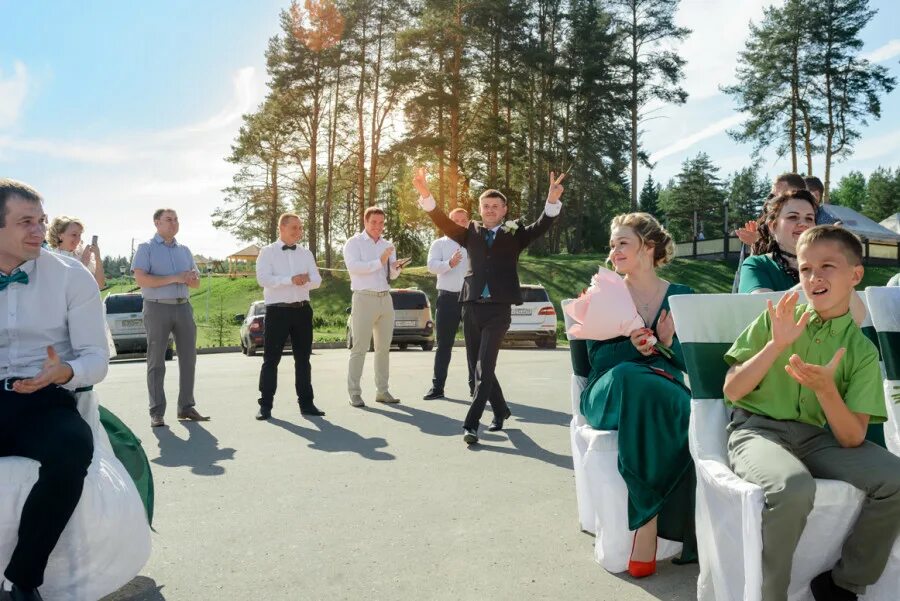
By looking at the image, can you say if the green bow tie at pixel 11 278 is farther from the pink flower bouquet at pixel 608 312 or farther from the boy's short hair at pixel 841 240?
the boy's short hair at pixel 841 240

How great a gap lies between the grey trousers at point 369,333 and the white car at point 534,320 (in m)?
9.83

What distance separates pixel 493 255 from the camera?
21.1 feet

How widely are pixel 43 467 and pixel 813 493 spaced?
2805 mm

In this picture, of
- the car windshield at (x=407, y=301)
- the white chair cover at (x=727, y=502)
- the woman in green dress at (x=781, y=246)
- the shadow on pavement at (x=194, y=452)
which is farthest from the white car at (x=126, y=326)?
the white chair cover at (x=727, y=502)

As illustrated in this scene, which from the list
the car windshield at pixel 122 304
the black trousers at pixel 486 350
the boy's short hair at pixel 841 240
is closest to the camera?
the boy's short hair at pixel 841 240

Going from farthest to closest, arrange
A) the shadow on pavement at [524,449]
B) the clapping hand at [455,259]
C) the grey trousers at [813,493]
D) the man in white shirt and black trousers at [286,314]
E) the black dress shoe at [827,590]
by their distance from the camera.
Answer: the clapping hand at [455,259] → the man in white shirt and black trousers at [286,314] → the shadow on pavement at [524,449] → the black dress shoe at [827,590] → the grey trousers at [813,493]

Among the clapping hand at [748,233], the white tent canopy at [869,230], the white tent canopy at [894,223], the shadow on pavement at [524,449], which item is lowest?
the shadow on pavement at [524,449]

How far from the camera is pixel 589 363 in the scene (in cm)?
407

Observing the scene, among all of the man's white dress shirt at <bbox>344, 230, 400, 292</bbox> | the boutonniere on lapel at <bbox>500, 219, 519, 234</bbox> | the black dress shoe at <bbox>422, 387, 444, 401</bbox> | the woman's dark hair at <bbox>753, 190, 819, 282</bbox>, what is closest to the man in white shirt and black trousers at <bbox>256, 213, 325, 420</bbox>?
the man's white dress shirt at <bbox>344, 230, 400, 292</bbox>

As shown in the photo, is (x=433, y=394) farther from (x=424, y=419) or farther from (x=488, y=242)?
(x=488, y=242)

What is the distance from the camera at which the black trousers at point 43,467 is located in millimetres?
2764

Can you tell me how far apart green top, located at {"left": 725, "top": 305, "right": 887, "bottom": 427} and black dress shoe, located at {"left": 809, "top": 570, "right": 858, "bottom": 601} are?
569mm

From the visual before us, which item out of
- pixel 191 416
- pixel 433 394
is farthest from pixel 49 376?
pixel 433 394

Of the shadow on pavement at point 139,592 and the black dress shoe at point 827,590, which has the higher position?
the black dress shoe at point 827,590
